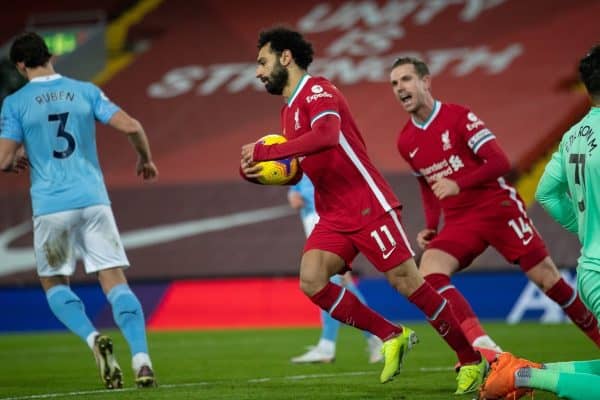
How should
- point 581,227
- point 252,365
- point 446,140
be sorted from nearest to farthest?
1. point 581,227
2. point 446,140
3. point 252,365

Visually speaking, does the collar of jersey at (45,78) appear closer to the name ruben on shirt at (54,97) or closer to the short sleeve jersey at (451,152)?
the name ruben on shirt at (54,97)

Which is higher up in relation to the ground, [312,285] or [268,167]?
[268,167]

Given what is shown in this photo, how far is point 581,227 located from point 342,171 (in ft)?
5.84

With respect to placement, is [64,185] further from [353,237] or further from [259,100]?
[259,100]

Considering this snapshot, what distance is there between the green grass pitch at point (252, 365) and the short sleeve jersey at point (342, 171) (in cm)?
108

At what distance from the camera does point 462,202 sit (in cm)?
802

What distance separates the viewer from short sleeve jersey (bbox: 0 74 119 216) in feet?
25.0

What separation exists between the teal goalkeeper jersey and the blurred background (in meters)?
8.44

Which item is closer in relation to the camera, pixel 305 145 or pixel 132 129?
pixel 305 145

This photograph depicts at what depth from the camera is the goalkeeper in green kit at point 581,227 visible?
5320 mm

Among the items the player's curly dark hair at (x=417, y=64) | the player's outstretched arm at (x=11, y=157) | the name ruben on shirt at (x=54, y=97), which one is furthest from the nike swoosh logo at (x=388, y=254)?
the player's outstretched arm at (x=11, y=157)

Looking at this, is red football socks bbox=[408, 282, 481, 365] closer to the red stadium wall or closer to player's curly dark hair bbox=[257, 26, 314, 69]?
player's curly dark hair bbox=[257, 26, 314, 69]

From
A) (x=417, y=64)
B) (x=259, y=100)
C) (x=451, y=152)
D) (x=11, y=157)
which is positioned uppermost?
(x=259, y=100)

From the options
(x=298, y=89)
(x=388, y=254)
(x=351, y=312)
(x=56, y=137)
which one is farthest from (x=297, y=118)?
(x=56, y=137)
